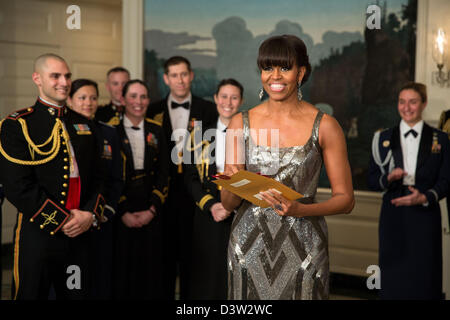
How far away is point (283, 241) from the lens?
76.4 inches

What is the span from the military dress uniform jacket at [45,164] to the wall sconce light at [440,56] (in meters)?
2.99

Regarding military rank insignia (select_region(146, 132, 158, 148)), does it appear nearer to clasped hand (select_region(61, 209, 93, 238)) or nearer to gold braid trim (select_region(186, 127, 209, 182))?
gold braid trim (select_region(186, 127, 209, 182))

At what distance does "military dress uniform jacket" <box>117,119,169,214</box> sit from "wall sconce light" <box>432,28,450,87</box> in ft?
7.88

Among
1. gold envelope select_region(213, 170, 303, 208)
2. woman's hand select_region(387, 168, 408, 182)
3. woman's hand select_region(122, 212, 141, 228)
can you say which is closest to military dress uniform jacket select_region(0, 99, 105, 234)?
woman's hand select_region(122, 212, 141, 228)

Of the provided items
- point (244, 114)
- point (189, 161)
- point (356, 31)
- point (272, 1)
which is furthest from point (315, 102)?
point (244, 114)

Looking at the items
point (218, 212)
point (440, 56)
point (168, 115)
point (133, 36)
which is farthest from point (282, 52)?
point (133, 36)

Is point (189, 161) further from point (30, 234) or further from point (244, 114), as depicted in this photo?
point (244, 114)

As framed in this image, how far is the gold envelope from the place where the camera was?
1.72 metres

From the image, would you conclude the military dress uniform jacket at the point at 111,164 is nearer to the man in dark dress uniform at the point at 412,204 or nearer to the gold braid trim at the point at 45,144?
the gold braid trim at the point at 45,144

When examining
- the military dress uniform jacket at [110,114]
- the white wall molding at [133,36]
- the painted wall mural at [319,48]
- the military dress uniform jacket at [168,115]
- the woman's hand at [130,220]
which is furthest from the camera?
the white wall molding at [133,36]

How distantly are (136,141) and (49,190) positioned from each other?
3.10 ft

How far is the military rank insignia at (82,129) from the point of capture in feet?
10.5

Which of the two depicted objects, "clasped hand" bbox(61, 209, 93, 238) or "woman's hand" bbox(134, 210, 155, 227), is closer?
"clasped hand" bbox(61, 209, 93, 238)

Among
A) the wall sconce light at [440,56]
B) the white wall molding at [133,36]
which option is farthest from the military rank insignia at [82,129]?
the wall sconce light at [440,56]
